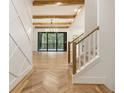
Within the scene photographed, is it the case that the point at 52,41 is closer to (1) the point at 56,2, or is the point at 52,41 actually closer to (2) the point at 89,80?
(1) the point at 56,2

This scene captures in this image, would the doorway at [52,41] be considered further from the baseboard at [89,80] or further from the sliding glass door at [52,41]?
the baseboard at [89,80]

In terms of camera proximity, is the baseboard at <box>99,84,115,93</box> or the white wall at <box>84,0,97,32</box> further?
the white wall at <box>84,0,97,32</box>

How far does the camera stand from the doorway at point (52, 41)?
808 inches

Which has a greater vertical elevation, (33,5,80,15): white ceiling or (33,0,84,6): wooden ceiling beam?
(33,5,80,15): white ceiling

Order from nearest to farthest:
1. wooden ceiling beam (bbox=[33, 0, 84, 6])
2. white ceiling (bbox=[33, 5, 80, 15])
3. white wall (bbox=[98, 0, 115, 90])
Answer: white wall (bbox=[98, 0, 115, 90])
wooden ceiling beam (bbox=[33, 0, 84, 6])
white ceiling (bbox=[33, 5, 80, 15])

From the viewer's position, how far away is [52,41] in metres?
20.8

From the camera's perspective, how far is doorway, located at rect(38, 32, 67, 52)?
20516 millimetres

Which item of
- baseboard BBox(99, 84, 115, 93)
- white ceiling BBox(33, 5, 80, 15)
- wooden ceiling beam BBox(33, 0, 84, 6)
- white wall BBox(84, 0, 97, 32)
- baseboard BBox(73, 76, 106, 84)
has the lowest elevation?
baseboard BBox(99, 84, 115, 93)

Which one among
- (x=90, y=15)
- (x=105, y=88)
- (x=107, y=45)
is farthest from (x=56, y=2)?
(x=105, y=88)


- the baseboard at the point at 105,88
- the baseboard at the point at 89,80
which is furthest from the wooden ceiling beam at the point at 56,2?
the baseboard at the point at 105,88

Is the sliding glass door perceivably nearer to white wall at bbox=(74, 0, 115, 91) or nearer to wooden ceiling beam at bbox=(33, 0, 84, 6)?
wooden ceiling beam at bbox=(33, 0, 84, 6)

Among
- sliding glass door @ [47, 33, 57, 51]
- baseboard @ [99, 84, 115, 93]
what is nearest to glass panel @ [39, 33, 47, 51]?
sliding glass door @ [47, 33, 57, 51]
